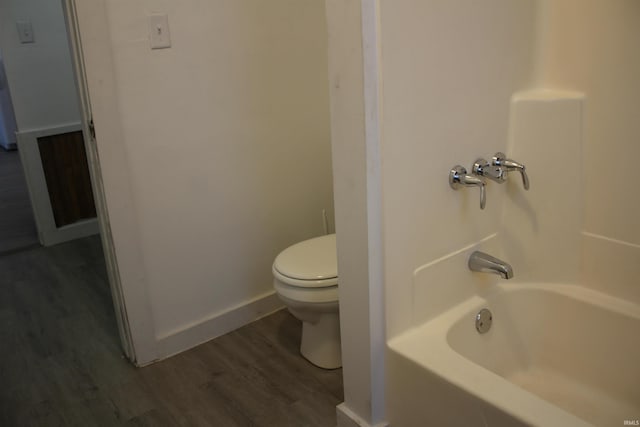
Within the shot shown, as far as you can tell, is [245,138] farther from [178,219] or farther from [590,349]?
[590,349]

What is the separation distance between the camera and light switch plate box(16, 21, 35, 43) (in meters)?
3.10

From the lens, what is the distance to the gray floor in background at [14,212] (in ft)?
11.4

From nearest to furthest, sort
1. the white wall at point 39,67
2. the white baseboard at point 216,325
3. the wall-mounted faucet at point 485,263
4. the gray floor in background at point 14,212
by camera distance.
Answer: the wall-mounted faucet at point 485,263
the white baseboard at point 216,325
the white wall at point 39,67
the gray floor in background at point 14,212

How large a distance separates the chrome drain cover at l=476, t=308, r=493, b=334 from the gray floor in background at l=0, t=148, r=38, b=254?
2.77 meters

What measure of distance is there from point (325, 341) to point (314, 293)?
0.26 metres

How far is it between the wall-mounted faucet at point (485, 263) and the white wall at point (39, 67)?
2552 millimetres

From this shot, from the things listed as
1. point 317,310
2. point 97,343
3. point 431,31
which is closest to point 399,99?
point 431,31

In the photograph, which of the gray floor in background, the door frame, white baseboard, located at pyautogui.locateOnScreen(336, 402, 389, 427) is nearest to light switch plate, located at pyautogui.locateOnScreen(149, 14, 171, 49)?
the door frame

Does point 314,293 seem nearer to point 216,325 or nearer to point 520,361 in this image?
point 216,325

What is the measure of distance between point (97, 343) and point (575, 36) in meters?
2.08

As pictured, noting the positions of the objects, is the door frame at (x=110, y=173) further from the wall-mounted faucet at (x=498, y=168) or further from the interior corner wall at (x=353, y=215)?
the wall-mounted faucet at (x=498, y=168)

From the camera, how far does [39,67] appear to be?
3188mm

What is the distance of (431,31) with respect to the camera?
4.76 feet

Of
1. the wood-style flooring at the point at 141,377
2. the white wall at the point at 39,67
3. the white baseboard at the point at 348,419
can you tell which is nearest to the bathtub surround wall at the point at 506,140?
the white baseboard at the point at 348,419
